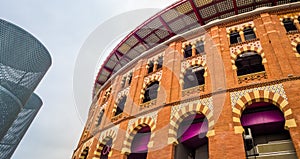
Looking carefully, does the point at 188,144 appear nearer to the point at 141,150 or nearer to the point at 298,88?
the point at 141,150

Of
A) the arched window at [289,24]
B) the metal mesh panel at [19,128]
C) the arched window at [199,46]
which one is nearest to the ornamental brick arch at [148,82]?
the arched window at [199,46]

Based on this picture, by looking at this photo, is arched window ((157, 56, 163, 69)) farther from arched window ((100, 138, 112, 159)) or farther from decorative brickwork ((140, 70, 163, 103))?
arched window ((100, 138, 112, 159))

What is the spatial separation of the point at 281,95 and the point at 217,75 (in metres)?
2.72

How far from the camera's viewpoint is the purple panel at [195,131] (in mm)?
9208

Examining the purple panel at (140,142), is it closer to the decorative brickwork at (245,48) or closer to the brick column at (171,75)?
the brick column at (171,75)

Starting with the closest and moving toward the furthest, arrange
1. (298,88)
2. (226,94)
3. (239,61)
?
(298,88) < (226,94) < (239,61)

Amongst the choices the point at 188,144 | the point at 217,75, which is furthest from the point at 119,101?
the point at 217,75

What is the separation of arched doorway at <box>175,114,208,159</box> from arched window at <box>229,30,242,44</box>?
5.40 meters

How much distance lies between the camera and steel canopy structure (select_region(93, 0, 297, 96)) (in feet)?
42.3

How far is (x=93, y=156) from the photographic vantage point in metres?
11.8

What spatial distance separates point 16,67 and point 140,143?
764 centimetres

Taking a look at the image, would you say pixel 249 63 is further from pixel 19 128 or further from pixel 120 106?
pixel 19 128

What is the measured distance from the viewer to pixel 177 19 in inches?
546

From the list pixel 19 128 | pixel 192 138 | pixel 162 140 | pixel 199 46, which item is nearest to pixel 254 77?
pixel 192 138
